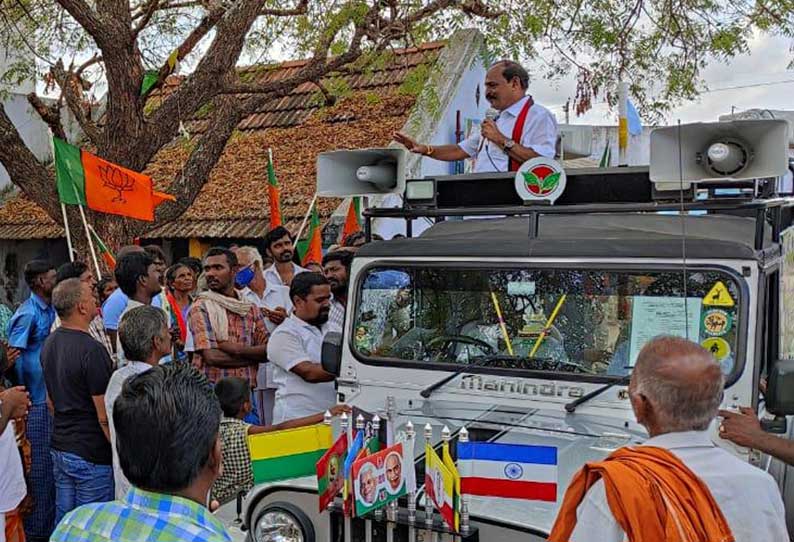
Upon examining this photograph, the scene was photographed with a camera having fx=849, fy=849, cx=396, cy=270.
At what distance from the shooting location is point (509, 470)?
2.89 meters

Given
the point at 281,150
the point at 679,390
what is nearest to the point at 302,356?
the point at 679,390

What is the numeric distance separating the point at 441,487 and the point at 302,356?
6.47 feet

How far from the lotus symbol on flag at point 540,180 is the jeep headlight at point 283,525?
5.73 feet

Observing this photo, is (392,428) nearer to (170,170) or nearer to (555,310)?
(555,310)

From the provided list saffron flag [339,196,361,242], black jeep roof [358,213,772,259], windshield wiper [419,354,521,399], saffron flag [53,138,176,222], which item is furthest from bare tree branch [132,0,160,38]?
windshield wiper [419,354,521,399]

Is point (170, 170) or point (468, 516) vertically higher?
point (170, 170)

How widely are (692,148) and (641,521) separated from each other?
2045 mm

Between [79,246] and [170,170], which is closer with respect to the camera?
[79,246]

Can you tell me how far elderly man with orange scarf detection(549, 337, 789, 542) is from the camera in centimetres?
191

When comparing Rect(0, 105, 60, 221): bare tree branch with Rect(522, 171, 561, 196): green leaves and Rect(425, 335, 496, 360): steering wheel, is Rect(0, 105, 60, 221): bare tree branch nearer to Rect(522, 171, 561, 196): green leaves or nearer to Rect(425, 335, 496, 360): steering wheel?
Rect(425, 335, 496, 360): steering wheel

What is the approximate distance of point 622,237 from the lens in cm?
367

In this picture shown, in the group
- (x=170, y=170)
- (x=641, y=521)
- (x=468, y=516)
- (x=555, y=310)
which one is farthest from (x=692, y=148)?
(x=170, y=170)

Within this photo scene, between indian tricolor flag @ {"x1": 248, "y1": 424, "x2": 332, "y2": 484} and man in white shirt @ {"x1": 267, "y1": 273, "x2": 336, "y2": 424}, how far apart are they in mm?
1292

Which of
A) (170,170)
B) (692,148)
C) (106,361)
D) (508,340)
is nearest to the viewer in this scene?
(692,148)
